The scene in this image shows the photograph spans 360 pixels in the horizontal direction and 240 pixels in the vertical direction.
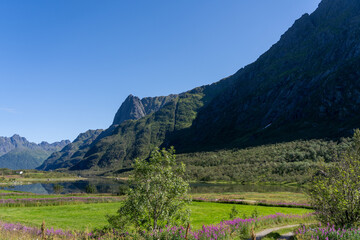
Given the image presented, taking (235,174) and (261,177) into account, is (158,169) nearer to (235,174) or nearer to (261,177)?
(261,177)

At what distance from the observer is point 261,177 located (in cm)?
15638

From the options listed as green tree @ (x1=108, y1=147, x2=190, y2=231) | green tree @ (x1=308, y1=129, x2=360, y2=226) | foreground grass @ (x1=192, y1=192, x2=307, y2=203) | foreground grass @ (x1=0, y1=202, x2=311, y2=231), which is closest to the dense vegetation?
foreground grass @ (x1=192, y1=192, x2=307, y2=203)

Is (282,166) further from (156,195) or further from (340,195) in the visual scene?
(156,195)

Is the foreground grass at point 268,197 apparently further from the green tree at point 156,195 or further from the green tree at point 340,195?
the green tree at point 156,195

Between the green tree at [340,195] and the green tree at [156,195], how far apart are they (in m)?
10.7

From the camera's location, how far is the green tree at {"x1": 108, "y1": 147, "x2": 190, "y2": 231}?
1677cm

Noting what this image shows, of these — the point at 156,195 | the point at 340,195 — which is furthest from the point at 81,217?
the point at 340,195

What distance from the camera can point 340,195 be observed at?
57.3ft

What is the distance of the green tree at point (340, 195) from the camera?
1744cm

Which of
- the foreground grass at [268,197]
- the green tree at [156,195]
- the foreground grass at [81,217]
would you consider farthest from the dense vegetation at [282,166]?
the green tree at [156,195]

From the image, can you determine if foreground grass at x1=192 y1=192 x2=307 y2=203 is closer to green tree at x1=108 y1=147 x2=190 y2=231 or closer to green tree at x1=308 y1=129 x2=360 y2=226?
green tree at x1=308 y1=129 x2=360 y2=226

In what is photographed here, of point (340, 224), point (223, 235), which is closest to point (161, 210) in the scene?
point (223, 235)

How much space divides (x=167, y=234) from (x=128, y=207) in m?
3.61

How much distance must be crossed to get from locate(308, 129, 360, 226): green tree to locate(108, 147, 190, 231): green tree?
1072cm
